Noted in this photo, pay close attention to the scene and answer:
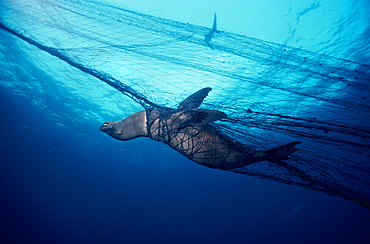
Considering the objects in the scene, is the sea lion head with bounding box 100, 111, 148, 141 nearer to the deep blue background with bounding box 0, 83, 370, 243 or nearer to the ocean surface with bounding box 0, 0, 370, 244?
the ocean surface with bounding box 0, 0, 370, 244

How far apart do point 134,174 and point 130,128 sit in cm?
4657

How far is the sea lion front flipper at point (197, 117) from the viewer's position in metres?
2.67

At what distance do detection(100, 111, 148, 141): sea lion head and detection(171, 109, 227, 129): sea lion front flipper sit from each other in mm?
873

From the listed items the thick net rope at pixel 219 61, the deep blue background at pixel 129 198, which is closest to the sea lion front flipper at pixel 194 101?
the thick net rope at pixel 219 61

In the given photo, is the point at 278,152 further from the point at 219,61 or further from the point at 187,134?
the point at 219,61

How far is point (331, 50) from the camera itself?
11.1 metres

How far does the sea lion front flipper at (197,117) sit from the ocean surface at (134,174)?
8.73m

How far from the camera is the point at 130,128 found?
3656mm

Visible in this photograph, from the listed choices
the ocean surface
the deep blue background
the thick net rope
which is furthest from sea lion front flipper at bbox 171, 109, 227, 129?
the deep blue background

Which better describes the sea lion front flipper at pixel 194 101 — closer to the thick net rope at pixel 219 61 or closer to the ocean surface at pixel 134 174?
the thick net rope at pixel 219 61

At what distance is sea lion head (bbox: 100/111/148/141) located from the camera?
3607 millimetres

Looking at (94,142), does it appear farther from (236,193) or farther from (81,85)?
(236,193)

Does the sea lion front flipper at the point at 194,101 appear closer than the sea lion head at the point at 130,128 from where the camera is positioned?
No

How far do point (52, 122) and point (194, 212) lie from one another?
52099 millimetres
